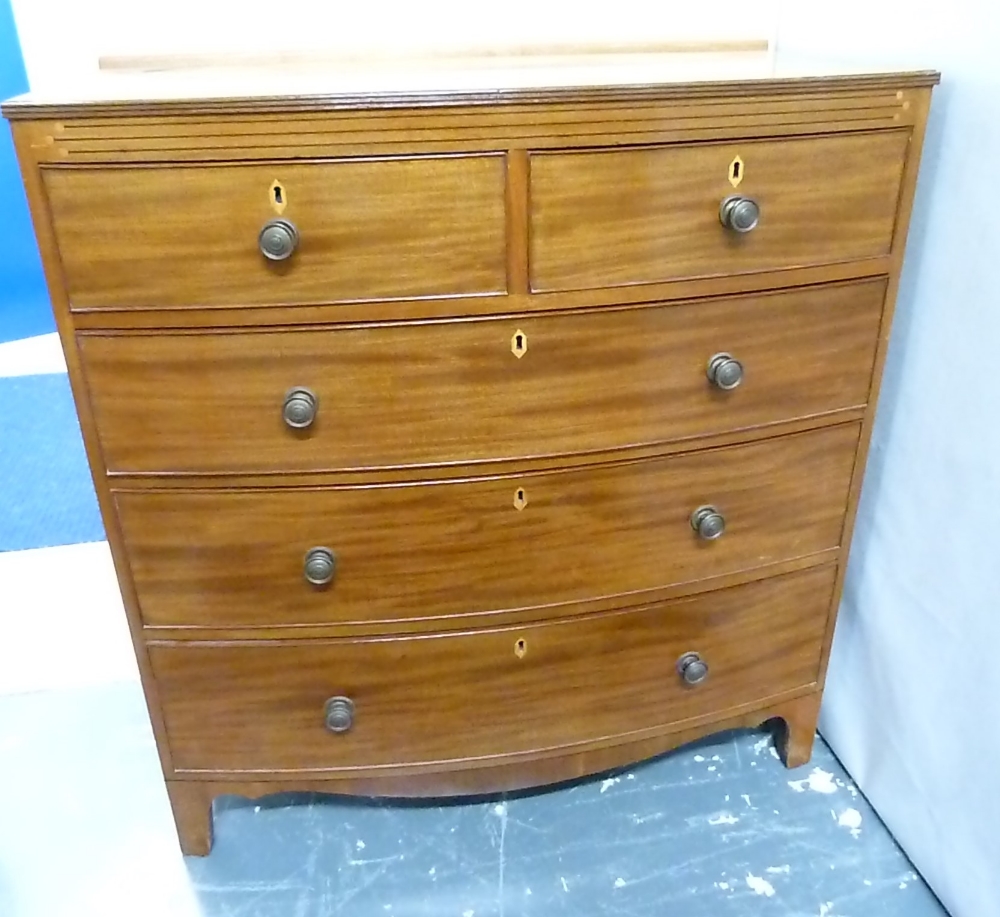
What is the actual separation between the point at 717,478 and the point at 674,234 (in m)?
0.35

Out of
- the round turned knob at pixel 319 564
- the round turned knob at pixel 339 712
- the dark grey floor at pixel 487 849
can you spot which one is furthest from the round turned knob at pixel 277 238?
the dark grey floor at pixel 487 849

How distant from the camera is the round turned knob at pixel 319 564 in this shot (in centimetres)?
116

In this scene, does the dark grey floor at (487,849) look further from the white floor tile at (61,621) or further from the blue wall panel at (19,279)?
the blue wall panel at (19,279)

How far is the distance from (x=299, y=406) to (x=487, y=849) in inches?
31.9

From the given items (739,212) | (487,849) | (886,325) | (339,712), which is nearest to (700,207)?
(739,212)

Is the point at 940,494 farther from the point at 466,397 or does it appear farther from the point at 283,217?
the point at 283,217

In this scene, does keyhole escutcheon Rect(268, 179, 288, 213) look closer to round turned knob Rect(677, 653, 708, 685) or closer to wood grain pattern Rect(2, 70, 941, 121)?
wood grain pattern Rect(2, 70, 941, 121)

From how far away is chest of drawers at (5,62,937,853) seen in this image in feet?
3.21

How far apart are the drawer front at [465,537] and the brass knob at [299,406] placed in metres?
0.11

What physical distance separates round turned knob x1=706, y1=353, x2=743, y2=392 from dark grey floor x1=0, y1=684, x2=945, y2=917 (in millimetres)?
768

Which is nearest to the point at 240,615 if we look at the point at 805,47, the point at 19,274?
the point at 805,47

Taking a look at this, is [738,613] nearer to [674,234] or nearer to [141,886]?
[674,234]

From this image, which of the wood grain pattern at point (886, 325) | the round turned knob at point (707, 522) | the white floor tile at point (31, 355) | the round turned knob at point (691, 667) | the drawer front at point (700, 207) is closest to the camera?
the drawer front at point (700, 207)

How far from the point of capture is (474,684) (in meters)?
1.30
